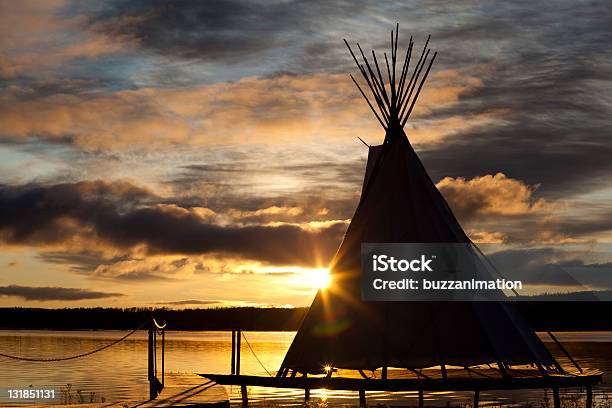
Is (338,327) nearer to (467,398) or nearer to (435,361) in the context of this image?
(435,361)

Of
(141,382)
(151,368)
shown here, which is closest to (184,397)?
(151,368)

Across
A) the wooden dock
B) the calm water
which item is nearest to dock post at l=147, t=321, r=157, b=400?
the wooden dock

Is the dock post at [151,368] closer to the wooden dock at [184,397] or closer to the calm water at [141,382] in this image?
the wooden dock at [184,397]

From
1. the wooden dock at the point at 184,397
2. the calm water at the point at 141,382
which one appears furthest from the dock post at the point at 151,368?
the calm water at the point at 141,382

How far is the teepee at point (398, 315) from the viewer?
2034 centimetres

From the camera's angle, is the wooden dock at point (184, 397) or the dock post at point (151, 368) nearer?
the wooden dock at point (184, 397)

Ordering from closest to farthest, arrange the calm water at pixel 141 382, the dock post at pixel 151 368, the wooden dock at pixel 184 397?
the wooden dock at pixel 184 397
the dock post at pixel 151 368
the calm water at pixel 141 382

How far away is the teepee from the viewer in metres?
20.3

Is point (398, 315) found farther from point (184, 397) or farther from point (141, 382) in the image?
point (141, 382)

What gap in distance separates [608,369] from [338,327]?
23062 millimetres

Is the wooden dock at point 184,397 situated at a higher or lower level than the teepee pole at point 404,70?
lower

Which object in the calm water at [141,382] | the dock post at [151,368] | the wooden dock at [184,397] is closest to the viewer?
the wooden dock at [184,397]

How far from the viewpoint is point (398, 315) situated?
822 inches

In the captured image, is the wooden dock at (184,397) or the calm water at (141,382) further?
the calm water at (141,382)
